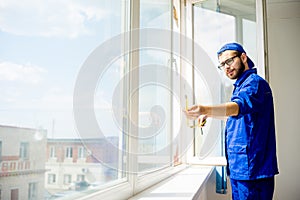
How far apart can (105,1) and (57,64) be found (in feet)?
1.44

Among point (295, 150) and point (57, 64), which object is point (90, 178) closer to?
point (57, 64)

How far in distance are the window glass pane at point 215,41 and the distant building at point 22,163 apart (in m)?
1.84

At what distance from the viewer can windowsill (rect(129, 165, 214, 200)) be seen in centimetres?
131

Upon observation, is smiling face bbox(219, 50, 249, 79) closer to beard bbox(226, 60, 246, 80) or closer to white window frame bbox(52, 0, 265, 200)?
→ beard bbox(226, 60, 246, 80)

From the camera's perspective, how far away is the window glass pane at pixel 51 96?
67cm

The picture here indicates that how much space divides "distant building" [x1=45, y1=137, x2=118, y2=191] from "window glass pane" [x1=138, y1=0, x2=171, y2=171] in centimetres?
28

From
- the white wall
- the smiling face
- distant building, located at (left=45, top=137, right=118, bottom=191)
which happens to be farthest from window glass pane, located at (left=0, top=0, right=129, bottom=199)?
the white wall

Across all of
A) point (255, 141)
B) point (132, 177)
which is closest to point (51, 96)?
point (132, 177)

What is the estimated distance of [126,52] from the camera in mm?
Result: 1330

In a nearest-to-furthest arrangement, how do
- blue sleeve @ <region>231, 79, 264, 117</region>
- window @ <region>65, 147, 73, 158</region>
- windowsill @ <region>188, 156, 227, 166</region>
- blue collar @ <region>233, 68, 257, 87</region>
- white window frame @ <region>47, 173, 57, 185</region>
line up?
1. white window frame @ <region>47, 173, 57, 185</region>
2. window @ <region>65, 147, 73, 158</region>
3. blue sleeve @ <region>231, 79, 264, 117</region>
4. blue collar @ <region>233, 68, 257, 87</region>
5. windowsill @ <region>188, 156, 227, 166</region>

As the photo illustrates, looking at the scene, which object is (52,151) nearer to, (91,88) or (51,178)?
(51,178)

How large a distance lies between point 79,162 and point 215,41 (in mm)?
1874

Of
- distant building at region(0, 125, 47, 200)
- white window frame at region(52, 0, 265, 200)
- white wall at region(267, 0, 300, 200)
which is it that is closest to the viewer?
distant building at region(0, 125, 47, 200)

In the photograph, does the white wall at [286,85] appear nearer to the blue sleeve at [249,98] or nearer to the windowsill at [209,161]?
the windowsill at [209,161]
